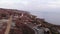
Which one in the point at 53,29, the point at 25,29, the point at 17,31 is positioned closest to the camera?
the point at 17,31

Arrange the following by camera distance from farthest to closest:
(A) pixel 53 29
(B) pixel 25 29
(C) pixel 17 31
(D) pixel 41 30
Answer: (A) pixel 53 29, (D) pixel 41 30, (B) pixel 25 29, (C) pixel 17 31

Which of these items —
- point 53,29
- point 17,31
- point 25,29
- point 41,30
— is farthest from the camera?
point 53,29

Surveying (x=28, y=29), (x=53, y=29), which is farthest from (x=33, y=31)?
(x=53, y=29)

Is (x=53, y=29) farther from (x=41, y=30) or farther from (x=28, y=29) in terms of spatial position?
(x=28, y=29)

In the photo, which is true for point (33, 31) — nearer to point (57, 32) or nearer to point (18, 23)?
point (18, 23)

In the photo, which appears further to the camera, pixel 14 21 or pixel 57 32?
pixel 57 32

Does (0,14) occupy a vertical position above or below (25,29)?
above

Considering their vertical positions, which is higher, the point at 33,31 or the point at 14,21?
the point at 14,21

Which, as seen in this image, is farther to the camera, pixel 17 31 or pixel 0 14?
pixel 0 14

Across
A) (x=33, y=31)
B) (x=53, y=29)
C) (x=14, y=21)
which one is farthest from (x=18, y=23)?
(x=53, y=29)
